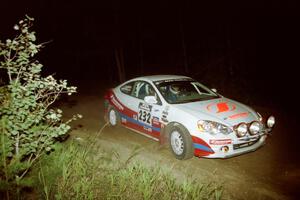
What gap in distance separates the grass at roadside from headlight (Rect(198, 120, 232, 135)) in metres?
1.05

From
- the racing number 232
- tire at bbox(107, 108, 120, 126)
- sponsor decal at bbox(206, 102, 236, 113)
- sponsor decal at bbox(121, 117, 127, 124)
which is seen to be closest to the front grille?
sponsor decal at bbox(206, 102, 236, 113)

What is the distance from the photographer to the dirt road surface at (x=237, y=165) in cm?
479

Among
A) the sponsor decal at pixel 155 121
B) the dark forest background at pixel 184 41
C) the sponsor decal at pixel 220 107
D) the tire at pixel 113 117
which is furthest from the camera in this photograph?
the dark forest background at pixel 184 41

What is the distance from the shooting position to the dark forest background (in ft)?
42.4

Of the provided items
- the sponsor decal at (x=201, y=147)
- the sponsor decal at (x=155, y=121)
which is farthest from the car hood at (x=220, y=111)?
the sponsor decal at (x=155, y=121)

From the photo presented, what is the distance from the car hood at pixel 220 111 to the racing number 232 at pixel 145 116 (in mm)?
824

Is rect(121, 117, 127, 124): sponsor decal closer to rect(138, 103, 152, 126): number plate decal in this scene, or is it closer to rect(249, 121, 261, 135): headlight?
rect(138, 103, 152, 126): number plate decal

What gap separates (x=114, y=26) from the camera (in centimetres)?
1659

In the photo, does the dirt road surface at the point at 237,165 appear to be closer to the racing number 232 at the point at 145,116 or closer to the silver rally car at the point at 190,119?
the silver rally car at the point at 190,119

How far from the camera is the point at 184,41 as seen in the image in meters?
17.9

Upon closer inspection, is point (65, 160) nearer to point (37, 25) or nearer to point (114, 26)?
point (114, 26)

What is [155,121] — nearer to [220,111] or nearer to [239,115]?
[220,111]

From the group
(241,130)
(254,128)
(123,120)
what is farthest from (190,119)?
(123,120)

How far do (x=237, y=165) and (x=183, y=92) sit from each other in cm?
207
